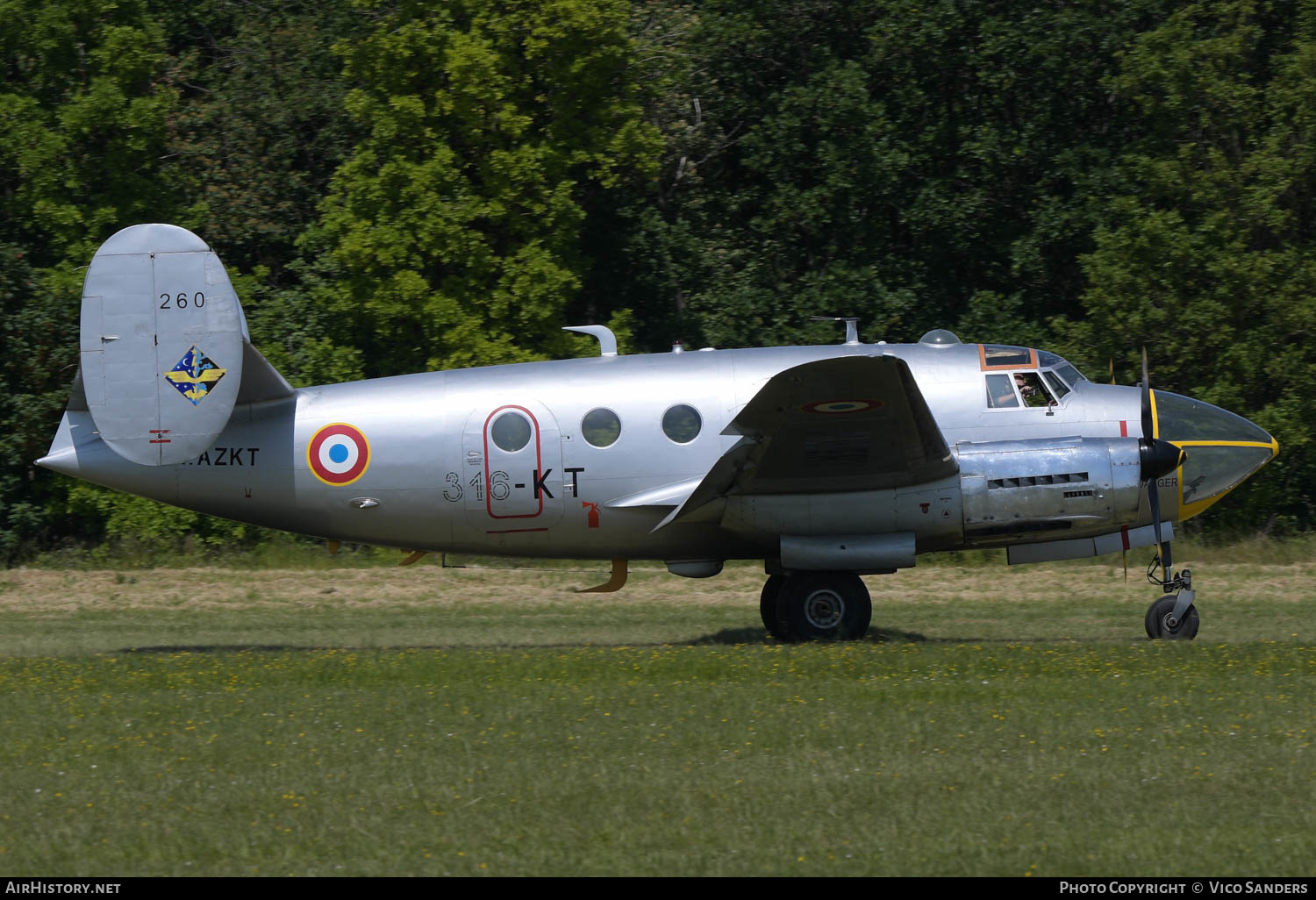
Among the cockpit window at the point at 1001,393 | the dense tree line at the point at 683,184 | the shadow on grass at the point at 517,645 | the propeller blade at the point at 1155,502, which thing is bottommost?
the shadow on grass at the point at 517,645

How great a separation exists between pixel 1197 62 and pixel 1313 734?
68.0 ft

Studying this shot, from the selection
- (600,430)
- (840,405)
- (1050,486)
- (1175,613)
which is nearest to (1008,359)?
(1050,486)

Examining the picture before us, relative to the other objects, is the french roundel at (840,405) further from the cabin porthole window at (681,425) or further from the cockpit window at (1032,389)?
the cockpit window at (1032,389)

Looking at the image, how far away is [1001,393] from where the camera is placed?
594 inches

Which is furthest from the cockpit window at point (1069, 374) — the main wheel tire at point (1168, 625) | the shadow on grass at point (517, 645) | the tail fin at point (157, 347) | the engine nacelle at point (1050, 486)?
the tail fin at point (157, 347)

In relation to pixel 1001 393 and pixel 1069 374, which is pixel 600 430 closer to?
pixel 1001 393

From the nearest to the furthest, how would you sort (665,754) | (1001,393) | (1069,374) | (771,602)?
1. (665,754)
2. (1001,393)
3. (1069,374)
4. (771,602)

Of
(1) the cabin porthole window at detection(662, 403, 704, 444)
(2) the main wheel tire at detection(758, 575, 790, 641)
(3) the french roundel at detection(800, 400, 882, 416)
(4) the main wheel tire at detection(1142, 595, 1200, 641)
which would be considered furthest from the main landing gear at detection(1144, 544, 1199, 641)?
(1) the cabin porthole window at detection(662, 403, 704, 444)

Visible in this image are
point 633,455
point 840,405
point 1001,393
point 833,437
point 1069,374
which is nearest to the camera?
point 840,405

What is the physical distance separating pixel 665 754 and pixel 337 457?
20.7 ft

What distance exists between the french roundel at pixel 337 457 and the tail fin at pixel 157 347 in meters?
0.98

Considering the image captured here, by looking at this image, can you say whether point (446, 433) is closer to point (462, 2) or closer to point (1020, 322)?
point (462, 2)

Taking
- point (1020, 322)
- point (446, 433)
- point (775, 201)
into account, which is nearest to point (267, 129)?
point (775, 201)

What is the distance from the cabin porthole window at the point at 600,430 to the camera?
48.9 feet
